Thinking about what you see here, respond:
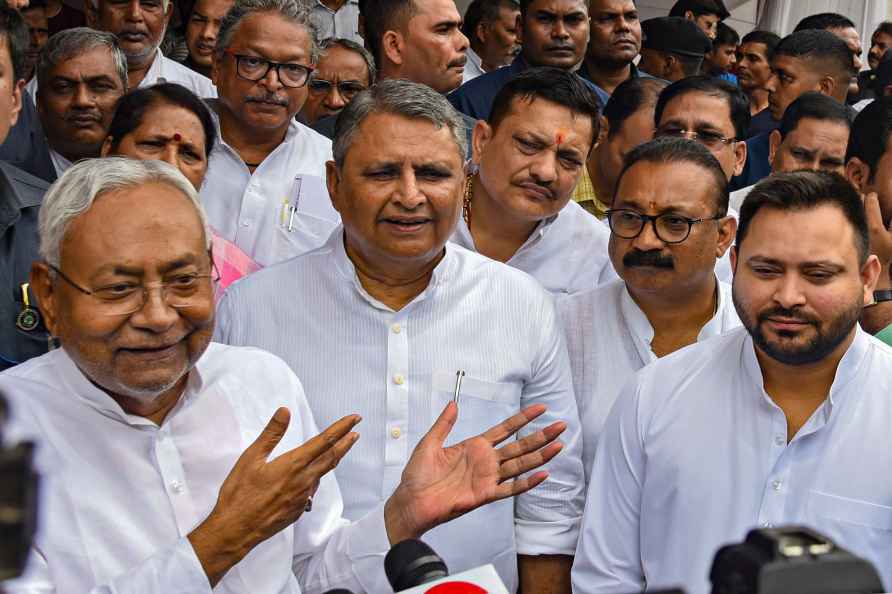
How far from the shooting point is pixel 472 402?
9.01 ft

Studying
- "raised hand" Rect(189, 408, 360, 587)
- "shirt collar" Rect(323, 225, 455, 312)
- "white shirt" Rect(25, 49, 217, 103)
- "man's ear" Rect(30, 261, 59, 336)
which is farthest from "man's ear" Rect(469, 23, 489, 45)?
"raised hand" Rect(189, 408, 360, 587)

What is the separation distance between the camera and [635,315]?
3137 mm

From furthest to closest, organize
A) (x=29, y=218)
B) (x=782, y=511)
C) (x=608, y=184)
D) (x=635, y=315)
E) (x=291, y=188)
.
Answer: (x=608, y=184) → (x=291, y=188) → (x=635, y=315) → (x=29, y=218) → (x=782, y=511)

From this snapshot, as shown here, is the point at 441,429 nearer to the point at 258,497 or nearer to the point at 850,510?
the point at 258,497

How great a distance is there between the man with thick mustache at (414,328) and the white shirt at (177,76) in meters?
2.11

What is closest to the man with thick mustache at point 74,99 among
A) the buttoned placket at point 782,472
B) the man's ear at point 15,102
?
the man's ear at point 15,102

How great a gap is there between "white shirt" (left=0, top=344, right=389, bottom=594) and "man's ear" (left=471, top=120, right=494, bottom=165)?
1580 millimetres

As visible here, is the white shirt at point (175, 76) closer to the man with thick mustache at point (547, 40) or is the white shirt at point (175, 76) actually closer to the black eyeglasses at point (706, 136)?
the man with thick mustache at point (547, 40)

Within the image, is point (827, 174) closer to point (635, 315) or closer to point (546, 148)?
point (635, 315)

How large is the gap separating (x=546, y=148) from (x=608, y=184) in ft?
3.18

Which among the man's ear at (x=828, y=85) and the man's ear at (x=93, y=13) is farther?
the man's ear at (x=828, y=85)

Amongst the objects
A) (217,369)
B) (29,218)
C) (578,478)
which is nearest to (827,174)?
(578,478)

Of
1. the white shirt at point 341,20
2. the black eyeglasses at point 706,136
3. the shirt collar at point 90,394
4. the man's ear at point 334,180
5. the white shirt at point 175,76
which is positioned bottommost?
the shirt collar at point 90,394

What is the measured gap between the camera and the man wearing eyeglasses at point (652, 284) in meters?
3.09
